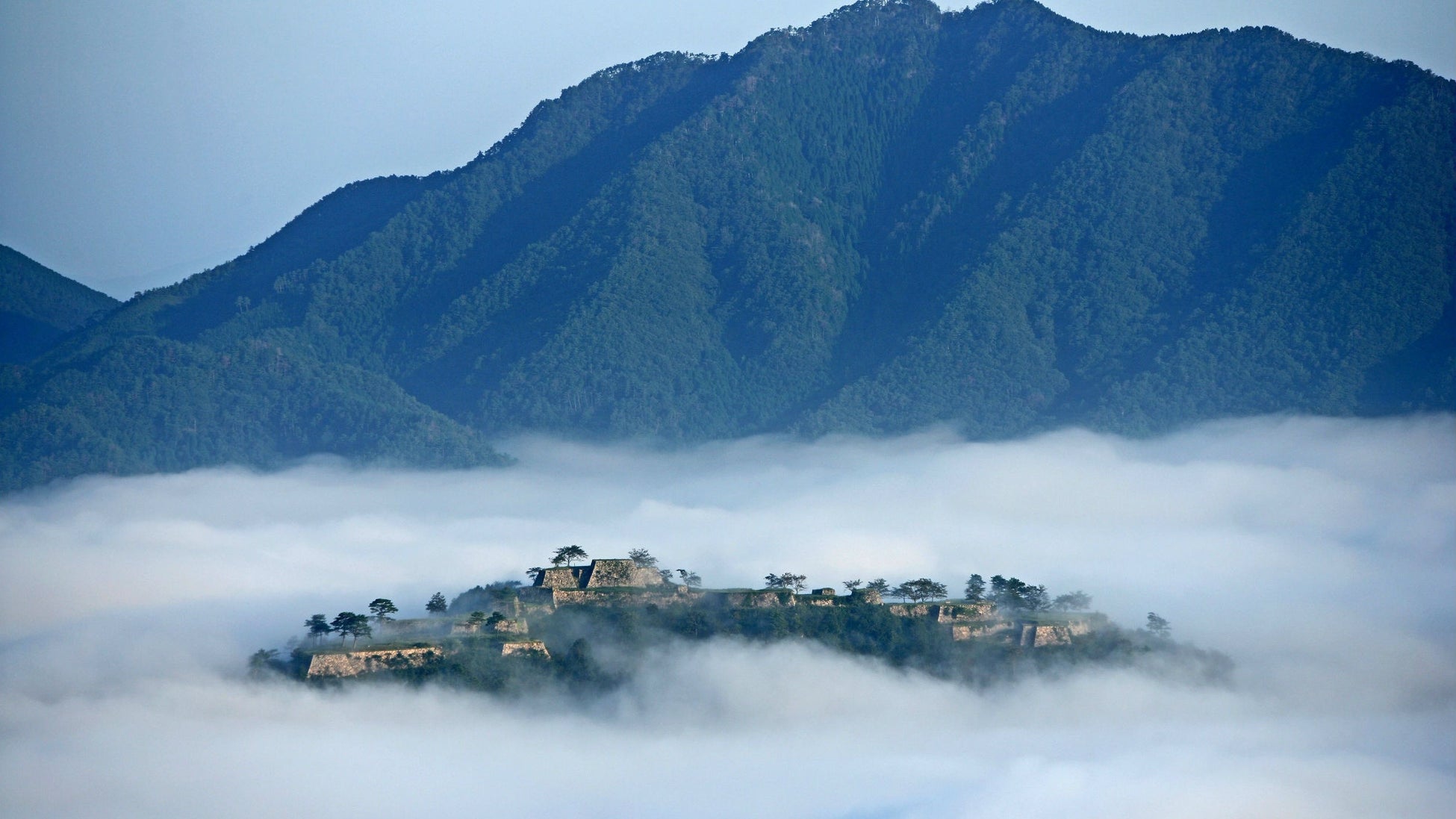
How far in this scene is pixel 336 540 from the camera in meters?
191

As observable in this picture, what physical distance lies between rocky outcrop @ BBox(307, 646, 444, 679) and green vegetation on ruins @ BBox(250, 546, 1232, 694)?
84 mm

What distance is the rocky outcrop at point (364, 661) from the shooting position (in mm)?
142000

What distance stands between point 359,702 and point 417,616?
17.8m

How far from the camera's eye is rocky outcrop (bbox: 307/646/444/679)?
466 feet

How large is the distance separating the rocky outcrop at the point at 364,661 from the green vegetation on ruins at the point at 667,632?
0.08 metres

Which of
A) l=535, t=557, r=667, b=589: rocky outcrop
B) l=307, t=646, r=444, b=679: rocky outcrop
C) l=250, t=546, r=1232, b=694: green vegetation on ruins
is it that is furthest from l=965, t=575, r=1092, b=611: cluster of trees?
l=307, t=646, r=444, b=679: rocky outcrop

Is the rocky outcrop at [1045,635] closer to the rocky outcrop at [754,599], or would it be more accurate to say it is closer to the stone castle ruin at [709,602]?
the stone castle ruin at [709,602]

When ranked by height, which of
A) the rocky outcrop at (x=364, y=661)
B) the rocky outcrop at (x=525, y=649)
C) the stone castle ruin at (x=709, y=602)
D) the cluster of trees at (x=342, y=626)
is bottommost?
the rocky outcrop at (x=364, y=661)

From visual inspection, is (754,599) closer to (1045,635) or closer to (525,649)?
(525,649)

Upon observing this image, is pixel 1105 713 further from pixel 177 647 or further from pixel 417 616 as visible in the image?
pixel 177 647

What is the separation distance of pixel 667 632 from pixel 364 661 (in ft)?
62.0

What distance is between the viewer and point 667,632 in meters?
151

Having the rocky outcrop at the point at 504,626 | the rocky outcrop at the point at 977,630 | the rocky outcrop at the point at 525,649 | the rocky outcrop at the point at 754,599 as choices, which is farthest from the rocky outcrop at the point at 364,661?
the rocky outcrop at the point at 977,630

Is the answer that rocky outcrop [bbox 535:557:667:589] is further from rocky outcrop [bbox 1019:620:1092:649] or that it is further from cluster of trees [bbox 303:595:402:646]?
rocky outcrop [bbox 1019:620:1092:649]
